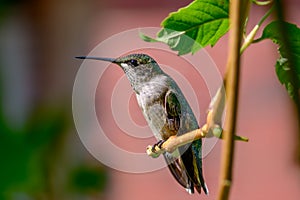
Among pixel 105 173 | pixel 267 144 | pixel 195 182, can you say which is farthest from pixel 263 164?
pixel 195 182

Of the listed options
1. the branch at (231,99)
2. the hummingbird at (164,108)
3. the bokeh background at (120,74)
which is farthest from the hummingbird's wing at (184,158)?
the bokeh background at (120,74)

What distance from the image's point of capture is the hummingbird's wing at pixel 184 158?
413mm

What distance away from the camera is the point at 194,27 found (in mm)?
391

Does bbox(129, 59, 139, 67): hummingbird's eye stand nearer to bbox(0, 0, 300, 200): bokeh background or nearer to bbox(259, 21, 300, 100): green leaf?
bbox(259, 21, 300, 100): green leaf

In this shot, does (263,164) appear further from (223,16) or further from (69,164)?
(223,16)

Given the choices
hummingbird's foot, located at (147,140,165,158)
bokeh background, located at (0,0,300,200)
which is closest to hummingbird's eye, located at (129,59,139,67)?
hummingbird's foot, located at (147,140,165,158)

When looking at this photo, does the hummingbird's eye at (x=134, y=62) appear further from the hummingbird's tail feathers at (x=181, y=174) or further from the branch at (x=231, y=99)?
the branch at (x=231, y=99)

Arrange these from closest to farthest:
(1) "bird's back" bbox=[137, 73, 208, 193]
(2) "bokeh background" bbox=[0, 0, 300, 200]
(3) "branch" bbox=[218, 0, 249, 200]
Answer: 1. (3) "branch" bbox=[218, 0, 249, 200]
2. (1) "bird's back" bbox=[137, 73, 208, 193]
3. (2) "bokeh background" bbox=[0, 0, 300, 200]

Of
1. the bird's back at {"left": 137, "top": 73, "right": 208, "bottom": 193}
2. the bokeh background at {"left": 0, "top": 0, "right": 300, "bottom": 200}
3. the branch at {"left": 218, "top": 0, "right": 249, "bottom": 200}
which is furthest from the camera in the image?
the bokeh background at {"left": 0, "top": 0, "right": 300, "bottom": 200}

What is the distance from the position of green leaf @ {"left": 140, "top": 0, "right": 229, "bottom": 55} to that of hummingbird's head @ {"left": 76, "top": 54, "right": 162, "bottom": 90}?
0.18 ft

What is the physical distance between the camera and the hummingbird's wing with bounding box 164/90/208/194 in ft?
1.36

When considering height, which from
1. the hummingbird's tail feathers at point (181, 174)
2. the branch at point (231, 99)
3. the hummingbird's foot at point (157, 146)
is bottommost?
the hummingbird's tail feathers at point (181, 174)

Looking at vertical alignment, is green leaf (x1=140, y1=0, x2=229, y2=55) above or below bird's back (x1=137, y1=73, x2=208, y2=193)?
above

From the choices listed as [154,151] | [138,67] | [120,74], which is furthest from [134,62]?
[120,74]
